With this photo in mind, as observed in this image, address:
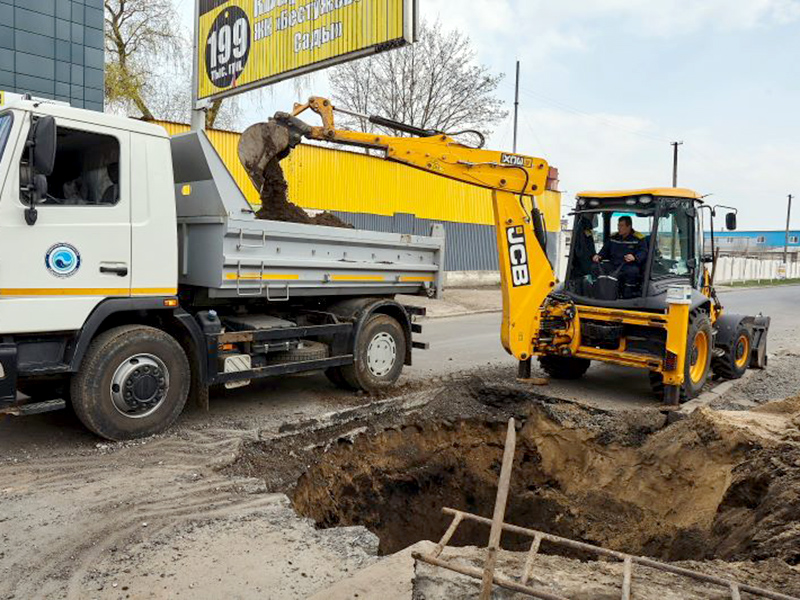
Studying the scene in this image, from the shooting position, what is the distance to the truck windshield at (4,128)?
4.72m

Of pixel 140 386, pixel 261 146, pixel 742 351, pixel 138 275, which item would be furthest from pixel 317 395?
pixel 742 351

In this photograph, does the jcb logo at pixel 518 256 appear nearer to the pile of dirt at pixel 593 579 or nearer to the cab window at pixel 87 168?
the cab window at pixel 87 168

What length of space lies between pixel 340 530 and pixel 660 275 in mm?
5395

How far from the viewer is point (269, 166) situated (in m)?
6.87

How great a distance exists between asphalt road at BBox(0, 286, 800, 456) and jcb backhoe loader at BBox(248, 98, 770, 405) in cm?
51

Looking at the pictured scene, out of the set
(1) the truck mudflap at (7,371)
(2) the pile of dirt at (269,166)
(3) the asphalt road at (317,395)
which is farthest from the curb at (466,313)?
(1) the truck mudflap at (7,371)

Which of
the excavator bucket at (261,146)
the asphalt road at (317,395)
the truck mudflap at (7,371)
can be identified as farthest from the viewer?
the excavator bucket at (261,146)

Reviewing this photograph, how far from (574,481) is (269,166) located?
175 inches

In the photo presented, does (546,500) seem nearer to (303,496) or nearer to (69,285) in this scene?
(303,496)

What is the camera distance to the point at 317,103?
6.90 metres

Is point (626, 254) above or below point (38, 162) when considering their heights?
below

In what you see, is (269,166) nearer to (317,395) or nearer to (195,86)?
(317,395)

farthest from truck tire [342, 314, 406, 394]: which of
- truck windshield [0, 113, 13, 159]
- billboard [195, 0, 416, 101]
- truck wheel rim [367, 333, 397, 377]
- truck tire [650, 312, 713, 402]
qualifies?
billboard [195, 0, 416, 101]

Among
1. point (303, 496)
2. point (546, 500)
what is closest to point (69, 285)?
point (303, 496)
